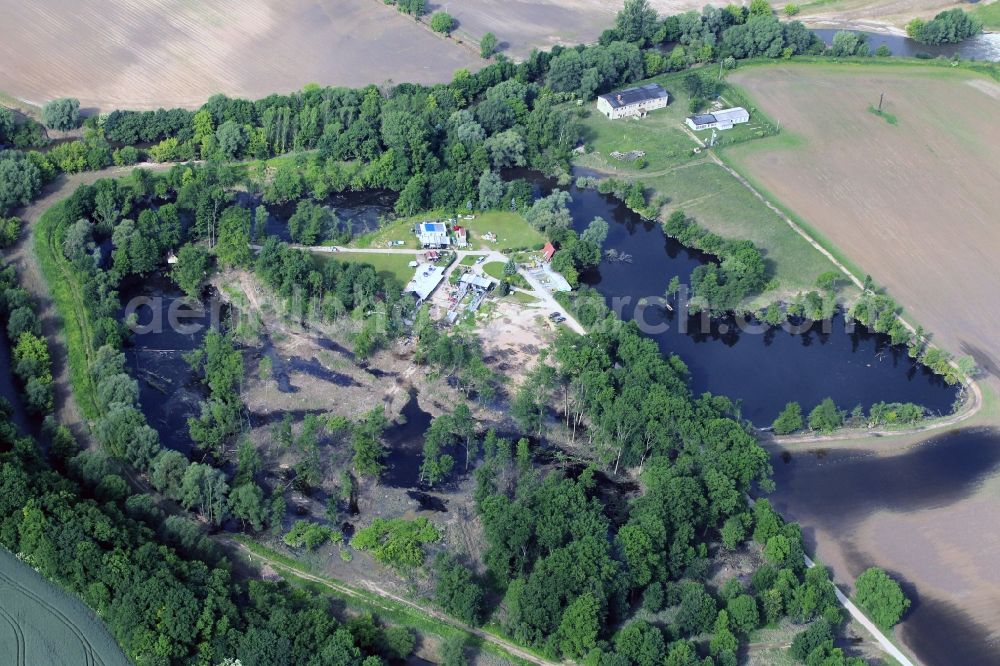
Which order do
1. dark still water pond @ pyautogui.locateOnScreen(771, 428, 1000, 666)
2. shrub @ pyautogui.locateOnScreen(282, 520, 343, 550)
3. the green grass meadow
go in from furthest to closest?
the green grass meadow < shrub @ pyautogui.locateOnScreen(282, 520, 343, 550) < dark still water pond @ pyautogui.locateOnScreen(771, 428, 1000, 666)

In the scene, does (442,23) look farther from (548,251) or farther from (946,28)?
(946,28)

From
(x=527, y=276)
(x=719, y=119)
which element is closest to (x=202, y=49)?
(x=527, y=276)

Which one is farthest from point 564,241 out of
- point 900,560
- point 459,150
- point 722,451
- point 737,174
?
point 900,560

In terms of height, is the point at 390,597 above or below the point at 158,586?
below

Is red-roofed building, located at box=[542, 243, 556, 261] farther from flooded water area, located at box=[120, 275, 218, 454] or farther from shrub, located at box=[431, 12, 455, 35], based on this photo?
shrub, located at box=[431, 12, 455, 35]

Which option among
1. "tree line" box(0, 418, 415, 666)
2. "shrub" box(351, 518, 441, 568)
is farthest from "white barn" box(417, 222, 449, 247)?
"tree line" box(0, 418, 415, 666)

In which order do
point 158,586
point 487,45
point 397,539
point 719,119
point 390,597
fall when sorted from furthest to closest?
point 487,45 → point 719,119 → point 397,539 → point 390,597 → point 158,586
